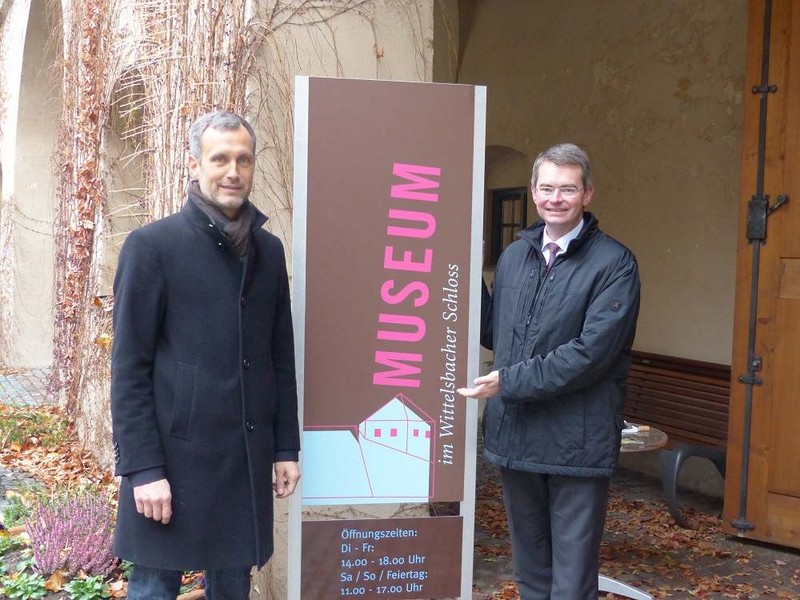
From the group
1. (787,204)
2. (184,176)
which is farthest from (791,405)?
(184,176)

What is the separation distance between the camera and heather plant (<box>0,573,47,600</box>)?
349 cm

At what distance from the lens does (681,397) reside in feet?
19.2

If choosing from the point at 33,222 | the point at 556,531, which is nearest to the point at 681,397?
the point at 556,531

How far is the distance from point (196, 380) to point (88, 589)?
1844 millimetres

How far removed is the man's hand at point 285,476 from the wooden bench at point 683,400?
11.0 ft

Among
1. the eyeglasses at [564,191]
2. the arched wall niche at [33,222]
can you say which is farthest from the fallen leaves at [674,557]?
the arched wall niche at [33,222]

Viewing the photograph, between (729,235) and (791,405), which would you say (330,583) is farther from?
(729,235)

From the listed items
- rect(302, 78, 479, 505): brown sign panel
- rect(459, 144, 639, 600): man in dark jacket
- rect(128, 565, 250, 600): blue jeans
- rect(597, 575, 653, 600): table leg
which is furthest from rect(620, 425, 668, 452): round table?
rect(128, 565, 250, 600): blue jeans

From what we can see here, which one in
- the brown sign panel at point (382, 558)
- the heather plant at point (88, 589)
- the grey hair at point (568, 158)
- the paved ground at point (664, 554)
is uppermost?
the grey hair at point (568, 158)

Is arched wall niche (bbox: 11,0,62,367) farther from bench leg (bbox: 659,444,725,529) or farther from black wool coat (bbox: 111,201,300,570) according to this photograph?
black wool coat (bbox: 111,201,300,570)

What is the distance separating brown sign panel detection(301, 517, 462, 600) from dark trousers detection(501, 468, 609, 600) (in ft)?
0.76

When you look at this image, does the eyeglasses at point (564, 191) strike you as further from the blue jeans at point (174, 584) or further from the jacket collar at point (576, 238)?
the blue jeans at point (174, 584)

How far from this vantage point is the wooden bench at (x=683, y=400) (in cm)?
554

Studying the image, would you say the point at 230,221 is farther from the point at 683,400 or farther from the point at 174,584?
the point at 683,400
